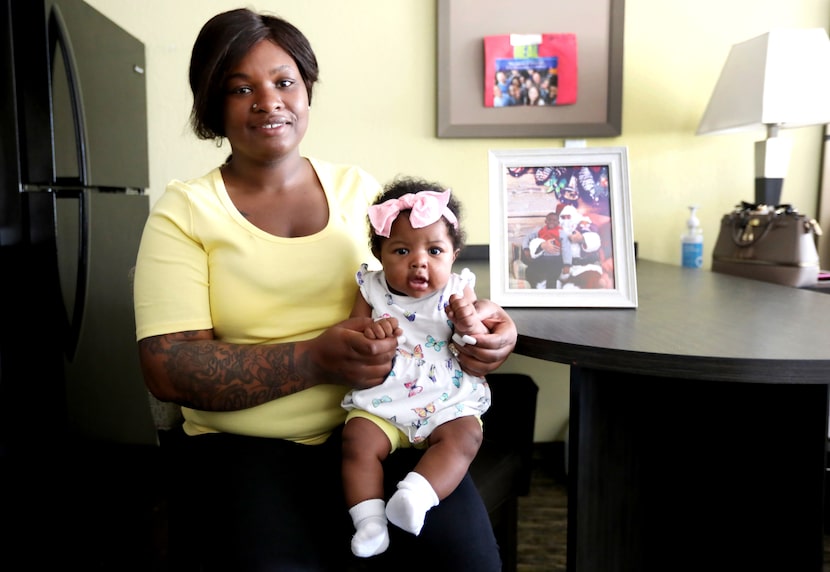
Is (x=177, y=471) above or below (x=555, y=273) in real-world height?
below

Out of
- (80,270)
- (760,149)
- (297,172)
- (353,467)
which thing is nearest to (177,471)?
(353,467)

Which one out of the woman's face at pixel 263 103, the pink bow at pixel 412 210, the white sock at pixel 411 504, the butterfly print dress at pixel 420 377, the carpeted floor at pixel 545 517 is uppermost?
the woman's face at pixel 263 103

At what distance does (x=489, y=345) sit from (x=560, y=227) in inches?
15.0

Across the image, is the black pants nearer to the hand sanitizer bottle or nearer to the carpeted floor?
the carpeted floor

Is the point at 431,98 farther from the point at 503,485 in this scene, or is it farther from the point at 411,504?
the point at 411,504

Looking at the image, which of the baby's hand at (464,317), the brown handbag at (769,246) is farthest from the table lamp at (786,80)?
the baby's hand at (464,317)

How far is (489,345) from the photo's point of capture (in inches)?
44.9

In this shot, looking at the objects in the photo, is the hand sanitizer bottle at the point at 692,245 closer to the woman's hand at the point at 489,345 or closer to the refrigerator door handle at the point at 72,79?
the woman's hand at the point at 489,345

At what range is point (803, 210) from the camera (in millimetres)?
2604

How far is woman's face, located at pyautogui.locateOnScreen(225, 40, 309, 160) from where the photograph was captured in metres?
1.25

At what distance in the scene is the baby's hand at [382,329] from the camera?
1.13 meters

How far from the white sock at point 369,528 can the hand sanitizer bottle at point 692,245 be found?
1.78 m

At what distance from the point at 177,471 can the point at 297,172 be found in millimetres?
644

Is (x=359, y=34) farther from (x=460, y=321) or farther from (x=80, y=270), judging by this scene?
(x=460, y=321)
